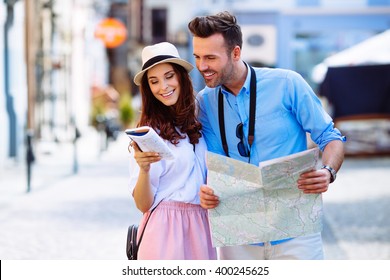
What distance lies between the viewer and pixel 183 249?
11.1ft

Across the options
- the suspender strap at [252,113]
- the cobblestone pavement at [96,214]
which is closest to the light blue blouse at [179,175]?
the suspender strap at [252,113]

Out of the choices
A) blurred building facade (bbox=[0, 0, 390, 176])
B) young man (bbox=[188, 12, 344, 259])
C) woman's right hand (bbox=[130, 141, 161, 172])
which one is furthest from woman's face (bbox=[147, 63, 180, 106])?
blurred building facade (bbox=[0, 0, 390, 176])

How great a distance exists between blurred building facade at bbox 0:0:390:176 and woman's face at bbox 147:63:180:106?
11.6 metres

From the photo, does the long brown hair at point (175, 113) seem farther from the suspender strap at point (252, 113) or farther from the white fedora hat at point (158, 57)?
the suspender strap at point (252, 113)

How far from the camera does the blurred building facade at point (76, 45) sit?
52.3 feet

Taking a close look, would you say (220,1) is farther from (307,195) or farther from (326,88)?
(307,195)

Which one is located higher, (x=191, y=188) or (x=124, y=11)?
(x=124, y=11)

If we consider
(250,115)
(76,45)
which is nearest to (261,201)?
(250,115)

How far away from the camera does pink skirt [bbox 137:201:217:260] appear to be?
3.39 meters

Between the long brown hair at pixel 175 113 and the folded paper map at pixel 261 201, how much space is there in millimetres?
368

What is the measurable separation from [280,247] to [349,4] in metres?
19.4

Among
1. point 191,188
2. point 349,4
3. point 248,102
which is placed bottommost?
point 191,188

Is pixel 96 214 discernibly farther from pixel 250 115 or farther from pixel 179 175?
pixel 250 115

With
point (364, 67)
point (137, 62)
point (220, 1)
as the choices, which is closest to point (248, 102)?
point (364, 67)
